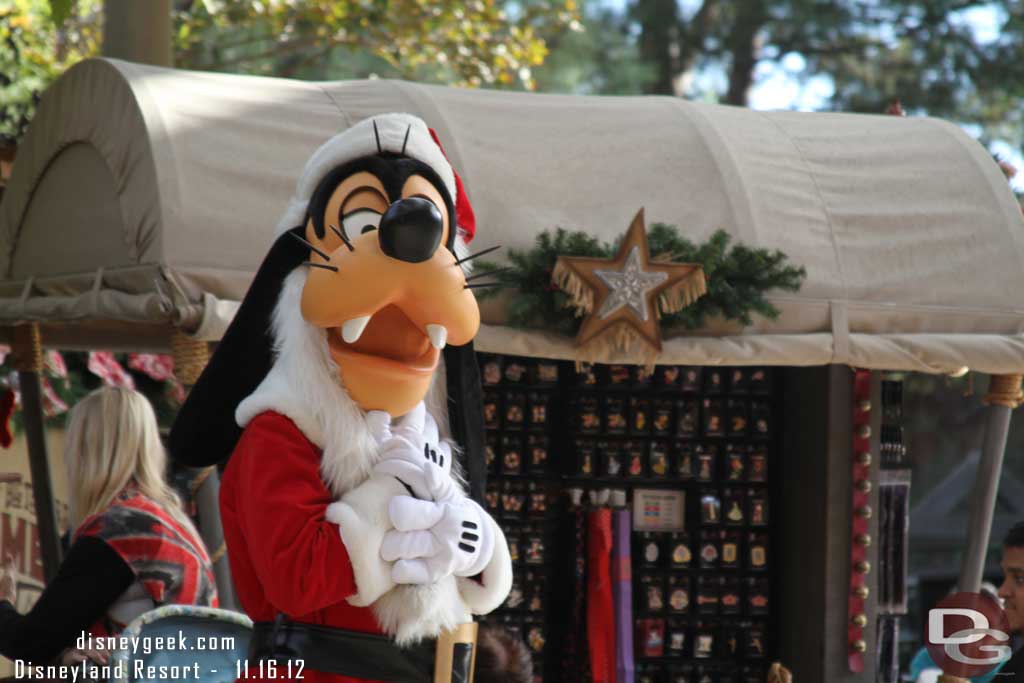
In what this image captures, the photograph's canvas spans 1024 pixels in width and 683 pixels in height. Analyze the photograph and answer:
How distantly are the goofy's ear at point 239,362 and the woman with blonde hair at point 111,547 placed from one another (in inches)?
22.1

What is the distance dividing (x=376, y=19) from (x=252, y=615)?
7.49 meters

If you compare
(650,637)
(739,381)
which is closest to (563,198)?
(739,381)

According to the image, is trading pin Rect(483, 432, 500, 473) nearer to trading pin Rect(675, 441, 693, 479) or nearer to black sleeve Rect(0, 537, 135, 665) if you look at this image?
trading pin Rect(675, 441, 693, 479)

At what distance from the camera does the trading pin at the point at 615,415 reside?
21.1ft

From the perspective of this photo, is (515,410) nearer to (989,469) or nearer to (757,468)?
(757,468)

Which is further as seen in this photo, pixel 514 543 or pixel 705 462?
pixel 705 462

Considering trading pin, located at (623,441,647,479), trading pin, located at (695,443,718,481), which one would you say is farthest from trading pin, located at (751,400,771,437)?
trading pin, located at (623,441,647,479)

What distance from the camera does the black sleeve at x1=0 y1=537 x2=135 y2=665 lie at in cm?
361

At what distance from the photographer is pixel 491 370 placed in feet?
20.6

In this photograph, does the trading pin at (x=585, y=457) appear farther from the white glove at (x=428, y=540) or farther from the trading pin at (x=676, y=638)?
the white glove at (x=428, y=540)

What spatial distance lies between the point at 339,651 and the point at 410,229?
89 cm

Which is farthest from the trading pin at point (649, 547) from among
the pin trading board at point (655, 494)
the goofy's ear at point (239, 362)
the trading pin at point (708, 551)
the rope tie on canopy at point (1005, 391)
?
the goofy's ear at point (239, 362)

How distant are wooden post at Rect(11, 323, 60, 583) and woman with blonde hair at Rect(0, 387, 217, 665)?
1.99m

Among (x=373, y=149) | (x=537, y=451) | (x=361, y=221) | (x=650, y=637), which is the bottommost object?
(x=650, y=637)
